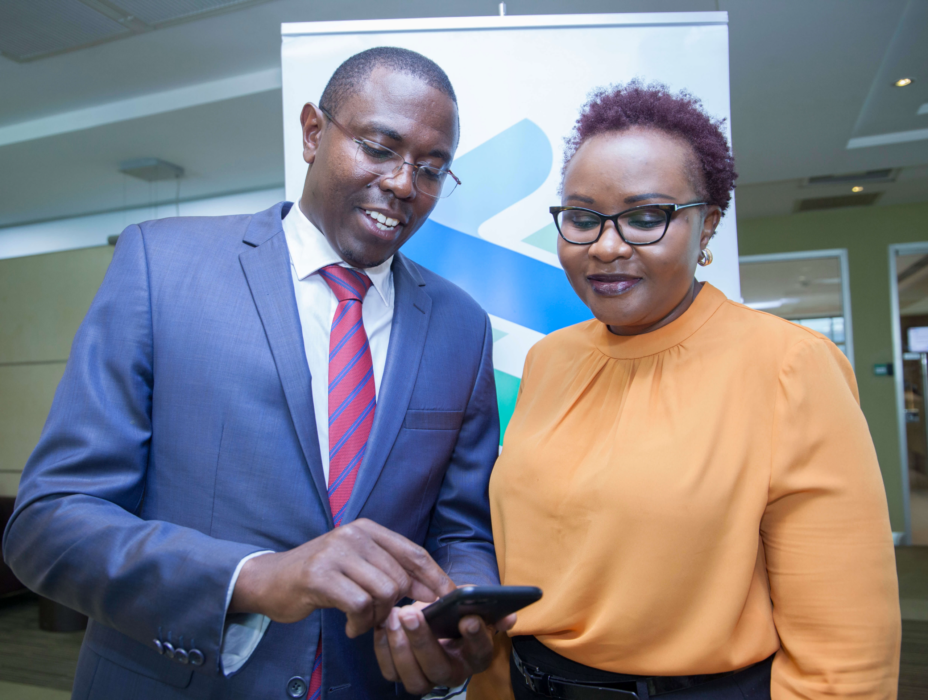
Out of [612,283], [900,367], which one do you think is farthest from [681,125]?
[900,367]

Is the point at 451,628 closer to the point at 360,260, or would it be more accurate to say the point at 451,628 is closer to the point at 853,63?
the point at 360,260

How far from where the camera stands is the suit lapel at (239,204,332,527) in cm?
123

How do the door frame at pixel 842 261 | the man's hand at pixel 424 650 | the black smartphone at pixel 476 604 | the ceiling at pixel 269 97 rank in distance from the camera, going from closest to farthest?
the black smartphone at pixel 476 604
the man's hand at pixel 424 650
the ceiling at pixel 269 97
the door frame at pixel 842 261

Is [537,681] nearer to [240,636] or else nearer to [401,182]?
[240,636]

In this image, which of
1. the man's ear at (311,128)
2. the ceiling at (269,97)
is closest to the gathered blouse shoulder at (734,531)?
the man's ear at (311,128)

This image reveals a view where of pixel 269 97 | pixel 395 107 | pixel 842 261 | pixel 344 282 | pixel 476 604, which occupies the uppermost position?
pixel 269 97

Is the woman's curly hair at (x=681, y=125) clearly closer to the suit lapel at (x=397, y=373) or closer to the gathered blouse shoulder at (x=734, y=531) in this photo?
the gathered blouse shoulder at (x=734, y=531)

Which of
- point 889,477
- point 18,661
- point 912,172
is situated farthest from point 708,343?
point 889,477

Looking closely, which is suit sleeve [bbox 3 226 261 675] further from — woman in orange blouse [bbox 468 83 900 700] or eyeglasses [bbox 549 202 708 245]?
eyeglasses [bbox 549 202 708 245]

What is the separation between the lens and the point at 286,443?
1.24 meters

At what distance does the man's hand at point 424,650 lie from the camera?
1.01 metres

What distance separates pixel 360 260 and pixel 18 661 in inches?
209

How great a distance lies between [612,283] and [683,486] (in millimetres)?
427

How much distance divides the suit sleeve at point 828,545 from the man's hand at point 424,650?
1.65 feet
